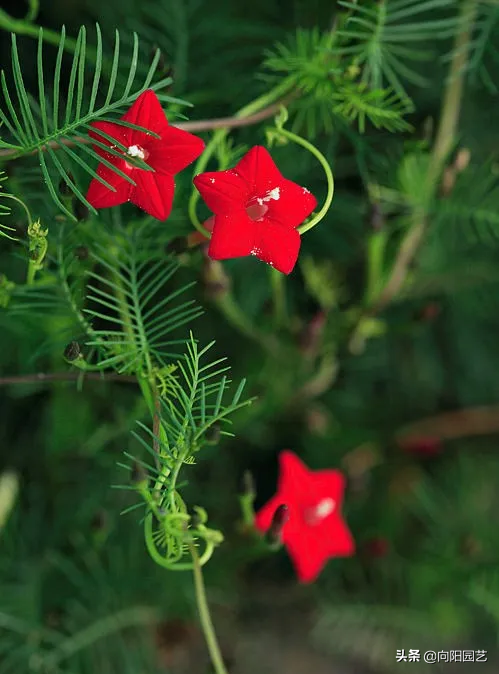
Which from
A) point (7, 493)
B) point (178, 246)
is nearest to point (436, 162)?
point (178, 246)

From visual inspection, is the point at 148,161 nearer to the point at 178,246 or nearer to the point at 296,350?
the point at 178,246

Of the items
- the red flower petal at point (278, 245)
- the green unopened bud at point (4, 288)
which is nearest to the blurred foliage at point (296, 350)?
Answer: the green unopened bud at point (4, 288)

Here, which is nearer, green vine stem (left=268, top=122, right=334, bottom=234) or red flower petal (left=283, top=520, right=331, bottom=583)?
green vine stem (left=268, top=122, right=334, bottom=234)

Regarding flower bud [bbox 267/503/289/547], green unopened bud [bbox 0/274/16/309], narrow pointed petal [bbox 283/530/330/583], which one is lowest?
narrow pointed petal [bbox 283/530/330/583]

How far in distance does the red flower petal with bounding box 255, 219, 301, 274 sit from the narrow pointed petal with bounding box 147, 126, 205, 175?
8 centimetres

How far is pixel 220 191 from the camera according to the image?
0.52 m

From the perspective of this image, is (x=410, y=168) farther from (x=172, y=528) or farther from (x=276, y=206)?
(x=172, y=528)

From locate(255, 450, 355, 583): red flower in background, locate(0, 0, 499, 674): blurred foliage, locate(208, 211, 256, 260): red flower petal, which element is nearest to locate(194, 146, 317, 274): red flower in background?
locate(208, 211, 256, 260): red flower petal

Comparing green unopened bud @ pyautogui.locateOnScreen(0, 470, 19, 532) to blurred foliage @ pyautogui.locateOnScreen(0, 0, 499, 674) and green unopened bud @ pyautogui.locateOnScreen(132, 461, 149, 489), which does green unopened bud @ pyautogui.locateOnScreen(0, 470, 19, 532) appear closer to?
blurred foliage @ pyautogui.locateOnScreen(0, 0, 499, 674)

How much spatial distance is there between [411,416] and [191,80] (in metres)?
0.63

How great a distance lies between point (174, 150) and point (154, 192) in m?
0.03

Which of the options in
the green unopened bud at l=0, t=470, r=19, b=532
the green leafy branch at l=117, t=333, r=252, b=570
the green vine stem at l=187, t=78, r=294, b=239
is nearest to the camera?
the green leafy branch at l=117, t=333, r=252, b=570

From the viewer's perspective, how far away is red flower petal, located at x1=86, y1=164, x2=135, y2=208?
514mm

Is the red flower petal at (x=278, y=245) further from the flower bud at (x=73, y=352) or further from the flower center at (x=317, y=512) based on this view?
the flower center at (x=317, y=512)
